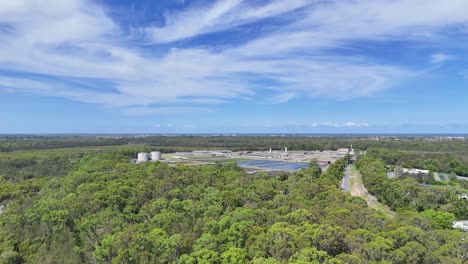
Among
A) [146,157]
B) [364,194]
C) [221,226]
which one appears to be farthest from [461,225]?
[146,157]

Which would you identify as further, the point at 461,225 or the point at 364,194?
the point at 364,194

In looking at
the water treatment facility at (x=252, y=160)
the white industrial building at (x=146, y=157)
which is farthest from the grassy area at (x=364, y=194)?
the white industrial building at (x=146, y=157)

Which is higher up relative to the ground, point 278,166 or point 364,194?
point 278,166

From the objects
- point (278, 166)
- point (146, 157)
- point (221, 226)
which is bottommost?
point (278, 166)

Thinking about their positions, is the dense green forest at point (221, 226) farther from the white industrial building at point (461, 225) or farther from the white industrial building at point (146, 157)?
the white industrial building at point (146, 157)

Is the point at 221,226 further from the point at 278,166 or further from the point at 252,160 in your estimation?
the point at 252,160

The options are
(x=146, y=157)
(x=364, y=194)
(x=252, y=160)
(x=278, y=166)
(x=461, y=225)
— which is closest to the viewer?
(x=461, y=225)

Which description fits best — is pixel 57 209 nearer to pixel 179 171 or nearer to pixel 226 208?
pixel 226 208

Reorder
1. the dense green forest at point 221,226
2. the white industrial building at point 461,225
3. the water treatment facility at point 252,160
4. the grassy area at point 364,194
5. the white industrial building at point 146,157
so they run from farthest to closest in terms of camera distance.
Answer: the white industrial building at point 146,157
the water treatment facility at point 252,160
the grassy area at point 364,194
the white industrial building at point 461,225
the dense green forest at point 221,226

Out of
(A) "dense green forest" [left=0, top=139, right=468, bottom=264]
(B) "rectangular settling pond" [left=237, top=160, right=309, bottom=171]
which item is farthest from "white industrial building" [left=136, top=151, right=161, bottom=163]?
(A) "dense green forest" [left=0, top=139, right=468, bottom=264]
